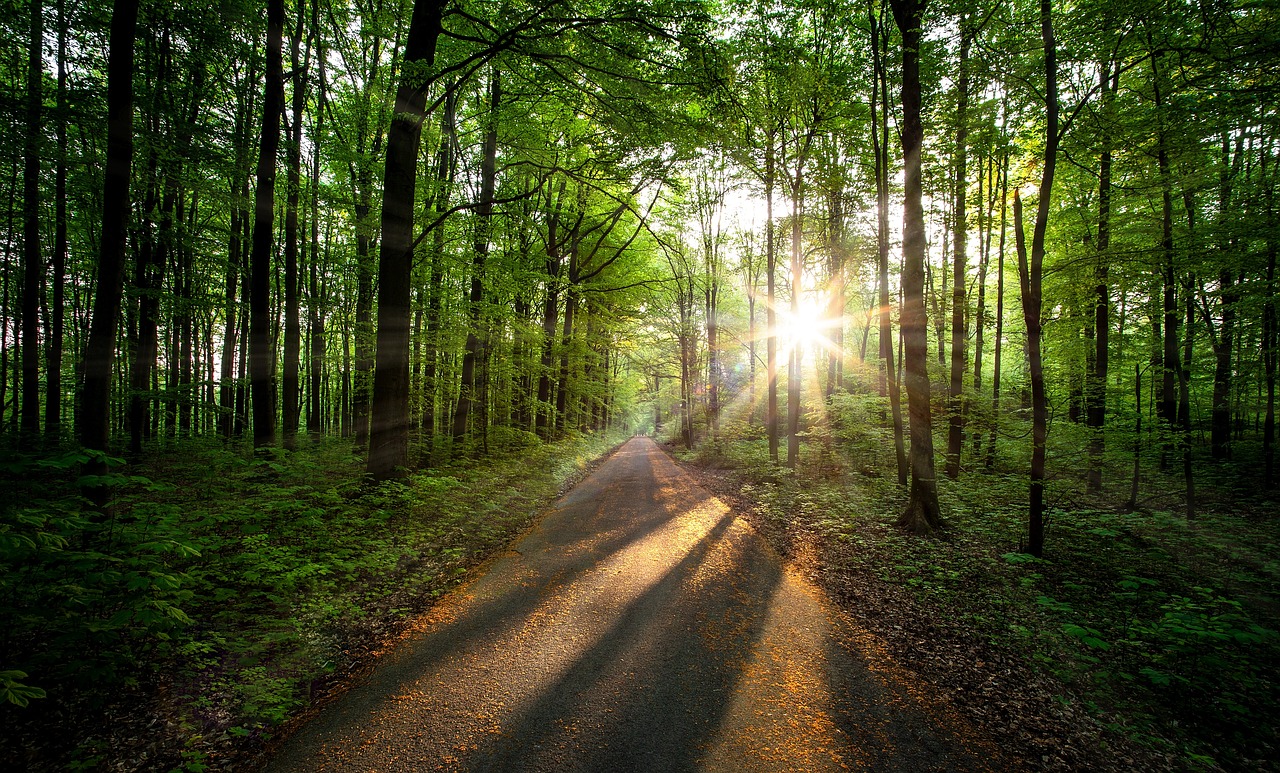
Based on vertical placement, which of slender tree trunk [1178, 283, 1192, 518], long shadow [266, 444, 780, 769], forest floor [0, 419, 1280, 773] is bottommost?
long shadow [266, 444, 780, 769]

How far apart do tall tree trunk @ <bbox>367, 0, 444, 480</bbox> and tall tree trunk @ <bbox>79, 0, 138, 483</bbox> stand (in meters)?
3.08

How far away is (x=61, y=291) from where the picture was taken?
11062mm

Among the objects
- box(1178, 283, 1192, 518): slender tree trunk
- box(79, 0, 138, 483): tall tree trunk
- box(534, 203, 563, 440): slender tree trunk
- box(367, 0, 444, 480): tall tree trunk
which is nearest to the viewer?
box(79, 0, 138, 483): tall tree trunk

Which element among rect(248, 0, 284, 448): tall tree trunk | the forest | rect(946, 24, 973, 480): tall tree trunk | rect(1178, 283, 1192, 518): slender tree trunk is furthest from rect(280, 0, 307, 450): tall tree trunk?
rect(1178, 283, 1192, 518): slender tree trunk

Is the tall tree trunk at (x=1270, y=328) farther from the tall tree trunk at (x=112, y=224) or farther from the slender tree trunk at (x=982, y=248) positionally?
the tall tree trunk at (x=112, y=224)

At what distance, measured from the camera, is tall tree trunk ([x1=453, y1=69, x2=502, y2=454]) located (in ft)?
38.9

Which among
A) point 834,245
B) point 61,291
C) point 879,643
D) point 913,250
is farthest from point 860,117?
point 61,291

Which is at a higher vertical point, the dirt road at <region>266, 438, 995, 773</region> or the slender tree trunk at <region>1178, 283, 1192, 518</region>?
the slender tree trunk at <region>1178, 283, 1192, 518</region>

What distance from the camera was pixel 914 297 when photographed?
7.67 meters

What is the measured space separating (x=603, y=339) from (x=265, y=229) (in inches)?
487

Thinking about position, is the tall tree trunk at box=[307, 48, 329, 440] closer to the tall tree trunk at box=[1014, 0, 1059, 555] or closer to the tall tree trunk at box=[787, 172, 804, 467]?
the tall tree trunk at box=[787, 172, 804, 467]

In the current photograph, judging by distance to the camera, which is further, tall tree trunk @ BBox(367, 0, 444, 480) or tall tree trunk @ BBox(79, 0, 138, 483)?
tall tree trunk @ BBox(367, 0, 444, 480)

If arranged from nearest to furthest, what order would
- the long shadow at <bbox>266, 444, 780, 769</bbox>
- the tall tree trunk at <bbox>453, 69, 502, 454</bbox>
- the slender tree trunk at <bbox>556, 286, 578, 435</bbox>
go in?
the long shadow at <bbox>266, 444, 780, 769</bbox> < the tall tree trunk at <bbox>453, 69, 502, 454</bbox> < the slender tree trunk at <bbox>556, 286, 578, 435</bbox>

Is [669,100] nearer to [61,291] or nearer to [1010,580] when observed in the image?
[1010,580]
